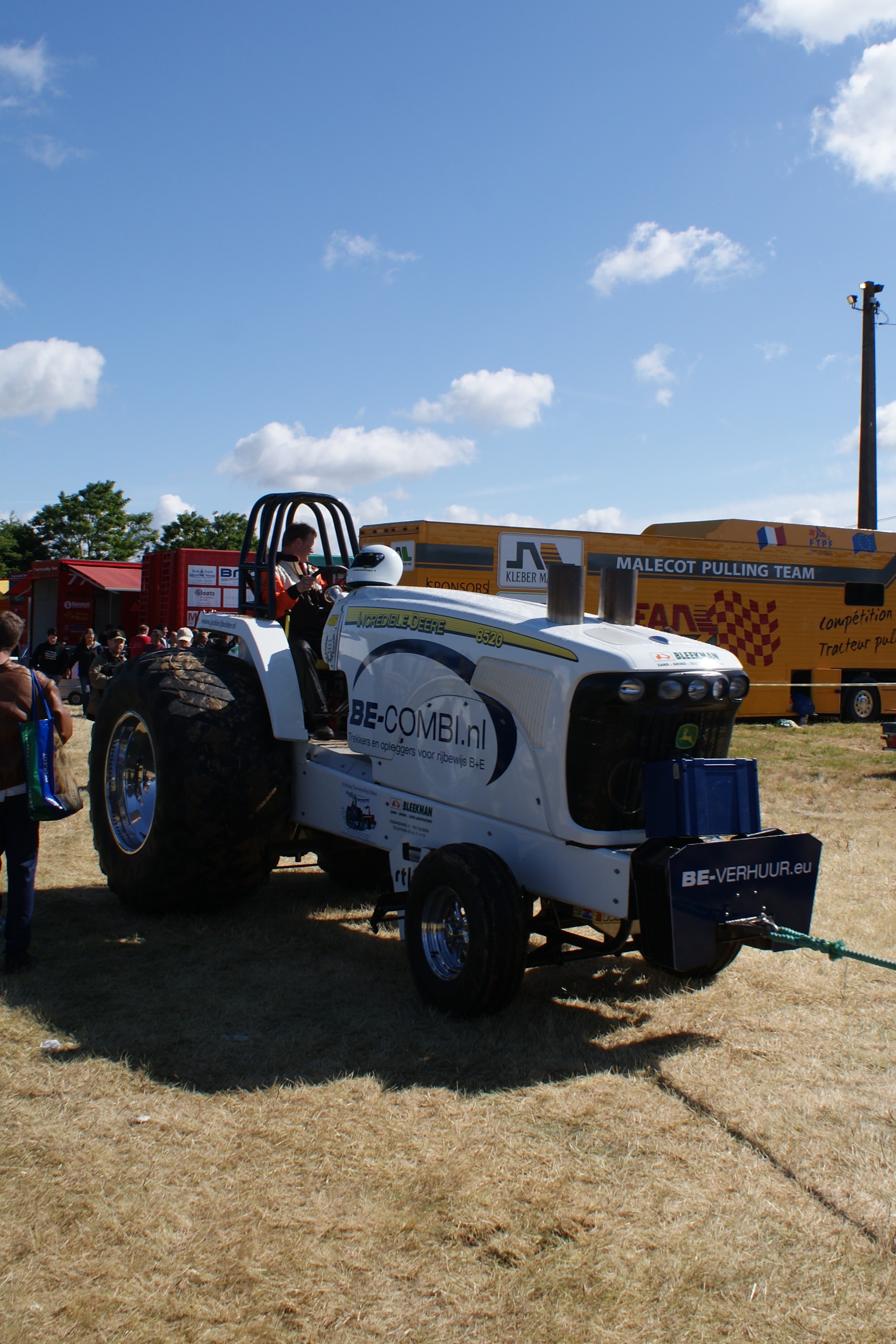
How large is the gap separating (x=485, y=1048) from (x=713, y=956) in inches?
37.1

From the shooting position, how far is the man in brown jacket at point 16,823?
15.9 ft

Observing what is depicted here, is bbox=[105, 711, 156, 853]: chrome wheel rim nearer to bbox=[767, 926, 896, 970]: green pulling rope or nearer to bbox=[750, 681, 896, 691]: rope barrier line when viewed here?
bbox=[767, 926, 896, 970]: green pulling rope

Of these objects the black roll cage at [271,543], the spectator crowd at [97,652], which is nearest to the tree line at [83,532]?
the spectator crowd at [97,652]

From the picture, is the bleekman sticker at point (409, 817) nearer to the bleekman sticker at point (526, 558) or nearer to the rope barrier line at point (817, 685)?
the bleekman sticker at point (526, 558)

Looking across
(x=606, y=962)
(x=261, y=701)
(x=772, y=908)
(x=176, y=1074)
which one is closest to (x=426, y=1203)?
(x=176, y=1074)

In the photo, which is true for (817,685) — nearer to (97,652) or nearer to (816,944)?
(97,652)

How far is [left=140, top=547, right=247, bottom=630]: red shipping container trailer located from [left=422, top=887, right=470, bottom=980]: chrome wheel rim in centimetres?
1574

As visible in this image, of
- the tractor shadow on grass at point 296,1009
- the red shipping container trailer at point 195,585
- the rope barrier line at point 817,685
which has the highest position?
the red shipping container trailer at point 195,585

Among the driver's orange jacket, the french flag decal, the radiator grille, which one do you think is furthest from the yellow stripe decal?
the french flag decal

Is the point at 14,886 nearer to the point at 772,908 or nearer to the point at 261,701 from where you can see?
the point at 261,701

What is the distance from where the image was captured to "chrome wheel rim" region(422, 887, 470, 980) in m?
4.38

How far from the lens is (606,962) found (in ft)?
17.3

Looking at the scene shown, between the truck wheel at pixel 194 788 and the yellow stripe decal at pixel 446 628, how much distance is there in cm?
81

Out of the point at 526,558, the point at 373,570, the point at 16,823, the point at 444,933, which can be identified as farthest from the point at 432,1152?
the point at 526,558
